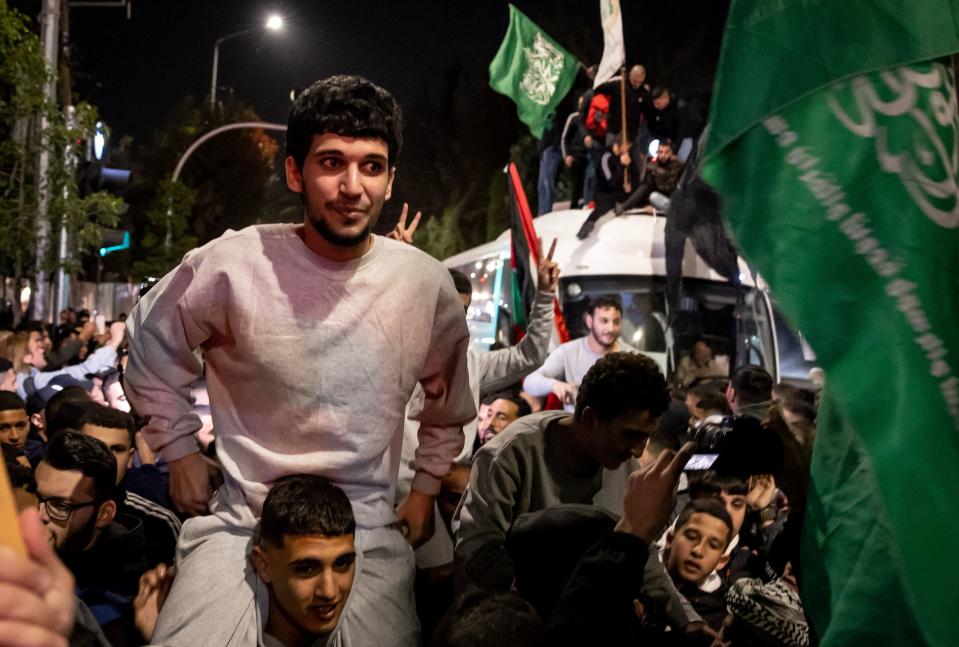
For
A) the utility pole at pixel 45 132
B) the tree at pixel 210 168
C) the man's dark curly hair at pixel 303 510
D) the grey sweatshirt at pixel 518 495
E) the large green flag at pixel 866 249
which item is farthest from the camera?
the tree at pixel 210 168

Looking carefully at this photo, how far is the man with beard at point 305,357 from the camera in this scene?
3121 millimetres

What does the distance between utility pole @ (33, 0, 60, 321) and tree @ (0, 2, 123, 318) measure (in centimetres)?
5

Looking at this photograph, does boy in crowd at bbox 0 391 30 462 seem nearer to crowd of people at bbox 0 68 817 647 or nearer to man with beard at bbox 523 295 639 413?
crowd of people at bbox 0 68 817 647

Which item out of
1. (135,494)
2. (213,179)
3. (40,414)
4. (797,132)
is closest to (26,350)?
(40,414)

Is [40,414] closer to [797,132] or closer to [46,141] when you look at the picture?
[797,132]

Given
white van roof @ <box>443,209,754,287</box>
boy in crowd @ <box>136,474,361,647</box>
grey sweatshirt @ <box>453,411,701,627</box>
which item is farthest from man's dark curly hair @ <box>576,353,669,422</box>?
white van roof @ <box>443,209,754,287</box>

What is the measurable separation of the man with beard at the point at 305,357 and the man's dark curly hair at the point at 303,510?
0.06 metres

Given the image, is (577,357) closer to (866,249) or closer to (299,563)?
(299,563)

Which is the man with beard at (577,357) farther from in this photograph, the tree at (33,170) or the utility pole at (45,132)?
the utility pole at (45,132)

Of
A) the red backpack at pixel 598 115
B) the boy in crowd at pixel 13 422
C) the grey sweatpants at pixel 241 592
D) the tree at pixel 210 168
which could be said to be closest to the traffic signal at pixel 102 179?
the red backpack at pixel 598 115

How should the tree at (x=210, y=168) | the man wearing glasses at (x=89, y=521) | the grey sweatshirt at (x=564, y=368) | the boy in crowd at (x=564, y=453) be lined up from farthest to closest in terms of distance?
the tree at (x=210, y=168) → the grey sweatshirt at (x=564, y=368) → the man wearing glasses at (x=89, y=521) → the boy in crowd at (x=564, y=453)

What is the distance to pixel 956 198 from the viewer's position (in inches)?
85.8

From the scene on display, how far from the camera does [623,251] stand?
1338 centimetres

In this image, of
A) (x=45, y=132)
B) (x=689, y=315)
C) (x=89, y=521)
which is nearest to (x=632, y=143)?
(x=689, y=315)
